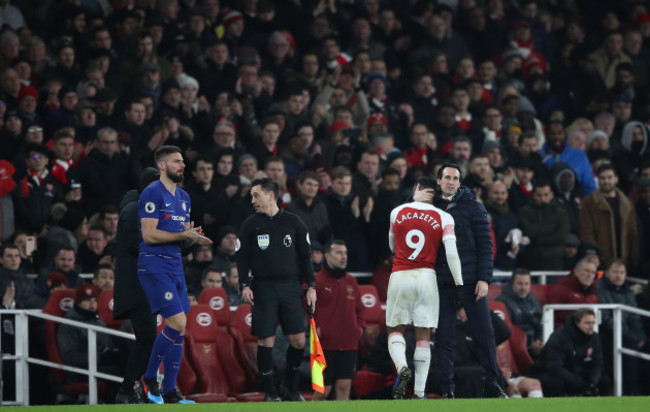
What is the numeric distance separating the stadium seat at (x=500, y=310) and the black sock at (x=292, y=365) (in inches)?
119

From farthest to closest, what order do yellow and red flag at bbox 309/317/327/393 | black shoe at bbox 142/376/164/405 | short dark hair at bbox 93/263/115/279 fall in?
1. short dark hair at bbox 93/263/115/279
2. yellow and red flag at bbox 309/317/327/393
3. black shoe at bbox 142/376/164/405

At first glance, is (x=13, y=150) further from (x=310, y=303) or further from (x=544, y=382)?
(x=544, y=382)

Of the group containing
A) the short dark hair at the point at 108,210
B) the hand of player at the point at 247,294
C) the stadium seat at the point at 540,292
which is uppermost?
the short dark hair at the point at 108,210

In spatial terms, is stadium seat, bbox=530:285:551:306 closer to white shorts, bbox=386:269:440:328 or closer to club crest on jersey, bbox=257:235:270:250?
white shorts, bbox=386:269:440:328

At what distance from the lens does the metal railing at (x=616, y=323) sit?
1509cm

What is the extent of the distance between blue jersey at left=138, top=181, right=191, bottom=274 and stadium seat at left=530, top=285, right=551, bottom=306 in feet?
19.7

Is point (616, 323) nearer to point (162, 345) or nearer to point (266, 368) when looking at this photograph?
point (266, 368)

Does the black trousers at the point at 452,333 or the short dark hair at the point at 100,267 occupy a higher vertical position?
the short dark hair at the point at 100,267

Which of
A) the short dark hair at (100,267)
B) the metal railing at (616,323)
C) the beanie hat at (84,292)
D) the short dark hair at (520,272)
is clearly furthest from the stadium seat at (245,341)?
the metal railing at (616,323)

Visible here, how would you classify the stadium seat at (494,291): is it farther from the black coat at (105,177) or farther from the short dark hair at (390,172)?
the black coat at (105,177)

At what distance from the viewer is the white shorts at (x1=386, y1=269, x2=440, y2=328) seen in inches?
477

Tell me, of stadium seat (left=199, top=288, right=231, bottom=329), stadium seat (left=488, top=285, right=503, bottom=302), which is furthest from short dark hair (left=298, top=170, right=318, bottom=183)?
stadium seat (left=488, top=285, right=503, bottom=302)

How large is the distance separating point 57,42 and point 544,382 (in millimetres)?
7849

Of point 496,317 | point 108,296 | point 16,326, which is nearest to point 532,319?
point 496,317
